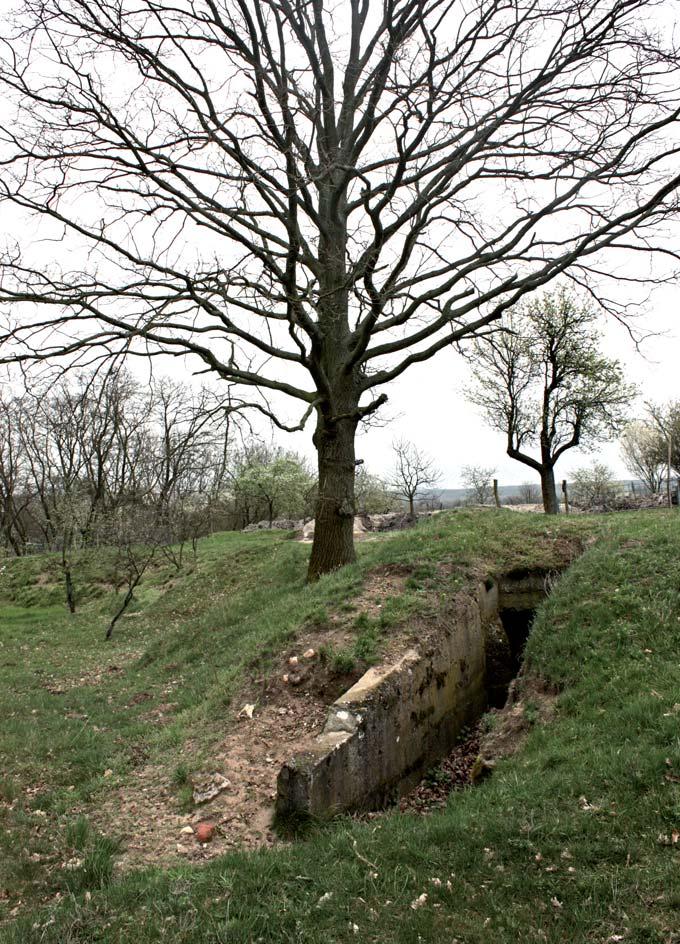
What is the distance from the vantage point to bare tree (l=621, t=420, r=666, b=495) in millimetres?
50781

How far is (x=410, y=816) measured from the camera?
5191 mm

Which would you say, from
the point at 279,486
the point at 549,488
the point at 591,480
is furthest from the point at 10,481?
the point at 591,480

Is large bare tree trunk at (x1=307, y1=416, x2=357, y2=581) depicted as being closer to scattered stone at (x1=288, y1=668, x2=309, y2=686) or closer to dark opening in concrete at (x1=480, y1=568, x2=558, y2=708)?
dark opening in concrete at (x1=480, y1=568, x2=558, y2=708)

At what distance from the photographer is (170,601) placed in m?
17.0

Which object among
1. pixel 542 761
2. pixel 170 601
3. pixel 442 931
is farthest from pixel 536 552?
pixel 170 601

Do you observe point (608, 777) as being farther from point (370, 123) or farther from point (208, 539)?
point (208, 539)

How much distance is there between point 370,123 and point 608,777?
10.3 meters

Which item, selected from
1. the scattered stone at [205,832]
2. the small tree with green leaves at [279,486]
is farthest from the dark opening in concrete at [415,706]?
the small tree with green leaves at [279,486]

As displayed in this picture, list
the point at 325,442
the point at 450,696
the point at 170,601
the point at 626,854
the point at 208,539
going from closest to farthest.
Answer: the point at 626,854
the point at 450,696
the point at 325,442
the point at 170,601
the point at 208,539

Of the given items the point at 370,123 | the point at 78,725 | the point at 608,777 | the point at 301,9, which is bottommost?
the point at 78,725

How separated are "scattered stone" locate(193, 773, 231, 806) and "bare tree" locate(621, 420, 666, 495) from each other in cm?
5033

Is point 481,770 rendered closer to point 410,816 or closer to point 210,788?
point 410,816

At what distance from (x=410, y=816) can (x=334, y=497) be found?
616 centimetres

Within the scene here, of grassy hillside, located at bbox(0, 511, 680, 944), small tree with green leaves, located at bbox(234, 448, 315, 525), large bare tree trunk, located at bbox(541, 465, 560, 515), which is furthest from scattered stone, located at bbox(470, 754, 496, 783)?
small tree with green leaves, located at bbox(234, 448, 315, 525)
